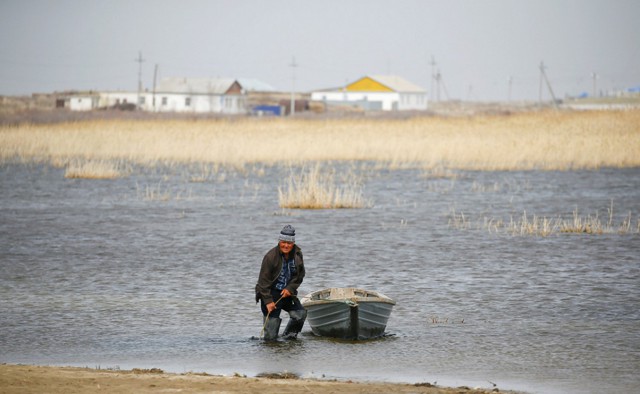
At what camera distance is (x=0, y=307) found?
1498cm

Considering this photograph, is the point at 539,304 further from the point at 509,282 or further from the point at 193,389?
the point at 193,389

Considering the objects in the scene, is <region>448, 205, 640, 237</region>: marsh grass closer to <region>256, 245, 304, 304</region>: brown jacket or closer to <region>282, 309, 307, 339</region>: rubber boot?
<region>282, 309, 307, 339</region>: rubber boot

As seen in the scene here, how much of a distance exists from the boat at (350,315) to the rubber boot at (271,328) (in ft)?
1.49

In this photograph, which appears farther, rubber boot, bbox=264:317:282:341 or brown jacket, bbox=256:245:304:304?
rubber boot, bbox=264:317:282:341

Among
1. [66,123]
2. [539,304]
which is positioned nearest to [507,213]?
[539,304]

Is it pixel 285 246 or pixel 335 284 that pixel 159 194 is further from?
pixel 285 246

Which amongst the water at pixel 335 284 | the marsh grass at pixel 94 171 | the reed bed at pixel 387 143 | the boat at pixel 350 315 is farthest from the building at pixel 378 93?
the boat at pixel 350 315

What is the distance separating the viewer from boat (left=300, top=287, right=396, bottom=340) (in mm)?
12344

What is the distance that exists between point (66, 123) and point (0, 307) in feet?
140

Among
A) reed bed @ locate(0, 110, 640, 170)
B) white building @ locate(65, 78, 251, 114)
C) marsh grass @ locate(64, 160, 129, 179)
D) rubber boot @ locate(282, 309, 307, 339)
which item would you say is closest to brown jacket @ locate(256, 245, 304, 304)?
rubber boot @ locate(282, 309, 307, 339)

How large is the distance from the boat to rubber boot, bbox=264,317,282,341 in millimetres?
454

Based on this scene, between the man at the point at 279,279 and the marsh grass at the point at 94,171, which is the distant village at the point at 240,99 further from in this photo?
the man at the point at 279,279

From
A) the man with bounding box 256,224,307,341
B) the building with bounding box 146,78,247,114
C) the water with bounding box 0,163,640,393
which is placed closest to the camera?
the water with bounding box 0,163,640,393

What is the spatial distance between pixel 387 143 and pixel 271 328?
35262 mm
